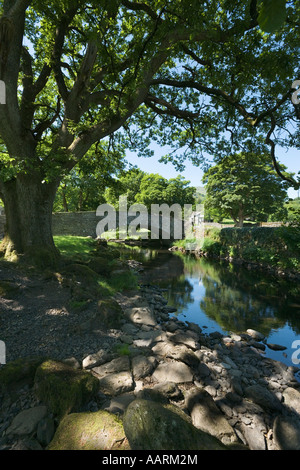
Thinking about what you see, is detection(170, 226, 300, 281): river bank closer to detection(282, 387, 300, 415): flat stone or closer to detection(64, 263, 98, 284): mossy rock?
detection(282, 387, 300, 415): flat stone

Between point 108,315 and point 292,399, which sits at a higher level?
point 108,315

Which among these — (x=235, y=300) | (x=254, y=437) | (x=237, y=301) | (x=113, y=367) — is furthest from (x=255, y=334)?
(x=113, y=367)

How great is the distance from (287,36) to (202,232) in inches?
731

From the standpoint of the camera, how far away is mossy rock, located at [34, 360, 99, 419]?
6.95 feet

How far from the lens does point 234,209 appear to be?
25.2 meters

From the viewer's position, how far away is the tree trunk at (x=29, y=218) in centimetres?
604

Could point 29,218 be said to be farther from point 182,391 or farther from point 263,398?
point 263,398

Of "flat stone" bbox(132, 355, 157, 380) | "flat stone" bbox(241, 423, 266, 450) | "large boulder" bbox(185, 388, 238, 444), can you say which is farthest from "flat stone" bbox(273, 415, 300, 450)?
"flat stone" bbox(132, 355, 157, 380)

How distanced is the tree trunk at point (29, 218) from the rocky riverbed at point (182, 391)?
10.7 feet

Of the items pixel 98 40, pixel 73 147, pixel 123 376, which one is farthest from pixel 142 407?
pixel 73 147

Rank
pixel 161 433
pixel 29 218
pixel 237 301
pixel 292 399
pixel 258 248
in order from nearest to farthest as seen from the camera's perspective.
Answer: pixel 161 433, pixel 292 399, pixel 29 218, pixel 237 301, pixel 258 248

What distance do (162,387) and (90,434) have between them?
1167 mm

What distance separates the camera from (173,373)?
293 centimetres
